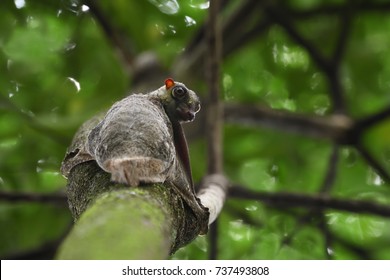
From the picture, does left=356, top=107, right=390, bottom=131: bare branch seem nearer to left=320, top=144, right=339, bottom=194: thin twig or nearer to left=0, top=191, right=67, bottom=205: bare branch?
left=320, top=144, right=339, bottom=194: thin twig

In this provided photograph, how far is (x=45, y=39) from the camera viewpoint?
9.29 feet

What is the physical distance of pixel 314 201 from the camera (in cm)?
203

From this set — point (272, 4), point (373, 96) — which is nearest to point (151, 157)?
point (272, 4)

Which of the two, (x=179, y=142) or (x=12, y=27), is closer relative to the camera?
(x=179, y=142)

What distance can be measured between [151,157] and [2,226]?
7.24ft

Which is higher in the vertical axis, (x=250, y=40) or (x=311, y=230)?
(x=250, y=40)

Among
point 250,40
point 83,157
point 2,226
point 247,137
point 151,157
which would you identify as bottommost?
point 2,226

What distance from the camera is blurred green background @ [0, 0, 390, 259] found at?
2.62 meters

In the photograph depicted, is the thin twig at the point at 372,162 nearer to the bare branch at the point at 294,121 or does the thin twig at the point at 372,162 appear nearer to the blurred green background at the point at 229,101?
the bare branch at the point at 294,121

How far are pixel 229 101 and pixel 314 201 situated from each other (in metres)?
0.93

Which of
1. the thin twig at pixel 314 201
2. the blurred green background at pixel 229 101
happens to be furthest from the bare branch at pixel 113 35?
the thin twig at pixel 314 201

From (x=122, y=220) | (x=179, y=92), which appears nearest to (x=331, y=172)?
(x=179, y=92)

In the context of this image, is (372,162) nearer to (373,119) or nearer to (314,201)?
(373,119)

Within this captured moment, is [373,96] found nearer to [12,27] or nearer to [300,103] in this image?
[300,103]
